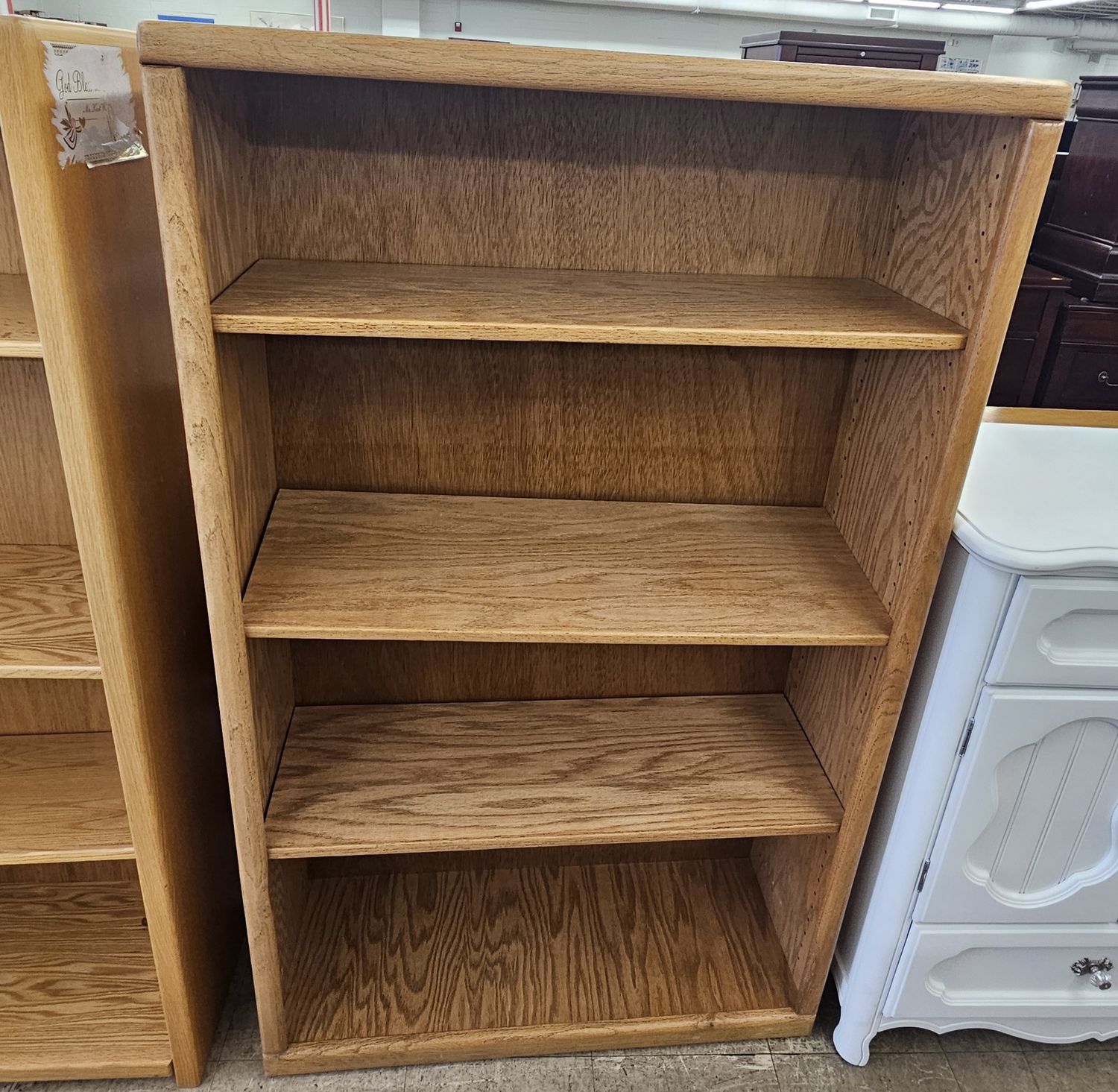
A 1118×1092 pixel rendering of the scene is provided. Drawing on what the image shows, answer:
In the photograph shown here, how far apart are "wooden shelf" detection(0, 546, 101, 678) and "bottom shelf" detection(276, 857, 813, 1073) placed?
2.47ft

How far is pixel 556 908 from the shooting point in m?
1.76

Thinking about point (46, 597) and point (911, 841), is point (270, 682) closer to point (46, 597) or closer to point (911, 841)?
point (46, 597)

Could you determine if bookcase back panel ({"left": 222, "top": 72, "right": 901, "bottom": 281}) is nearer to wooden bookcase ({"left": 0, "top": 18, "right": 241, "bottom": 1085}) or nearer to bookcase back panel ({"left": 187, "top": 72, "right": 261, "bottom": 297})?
bookcase back panel ({"left": 187, "top": 72, "right": 261, "bottom": 297})

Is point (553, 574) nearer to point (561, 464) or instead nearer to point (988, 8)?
point (561, 464)

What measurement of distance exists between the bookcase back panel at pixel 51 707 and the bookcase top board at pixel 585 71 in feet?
3.37

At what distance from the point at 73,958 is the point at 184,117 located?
1.41 meters

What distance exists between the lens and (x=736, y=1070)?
61.1 inches

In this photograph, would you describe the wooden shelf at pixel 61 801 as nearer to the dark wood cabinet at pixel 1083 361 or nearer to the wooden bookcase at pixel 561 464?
the wooden bookcase at pixel 561 464

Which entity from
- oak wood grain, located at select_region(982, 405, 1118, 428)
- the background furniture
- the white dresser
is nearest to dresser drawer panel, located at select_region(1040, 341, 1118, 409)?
oak wood grain, located at select_region(982, 405, 1118, 428)

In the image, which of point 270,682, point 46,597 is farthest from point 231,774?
point 46,597

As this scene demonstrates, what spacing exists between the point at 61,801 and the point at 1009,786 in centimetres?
141

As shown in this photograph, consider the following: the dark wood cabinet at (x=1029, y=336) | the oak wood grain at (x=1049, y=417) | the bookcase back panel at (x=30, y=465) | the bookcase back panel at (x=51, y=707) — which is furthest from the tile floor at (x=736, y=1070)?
the dark wood cabinet at (x=1029, y=336)

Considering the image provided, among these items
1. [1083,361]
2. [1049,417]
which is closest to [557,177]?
[1049,417]

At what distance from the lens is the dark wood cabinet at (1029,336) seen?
2799mm
